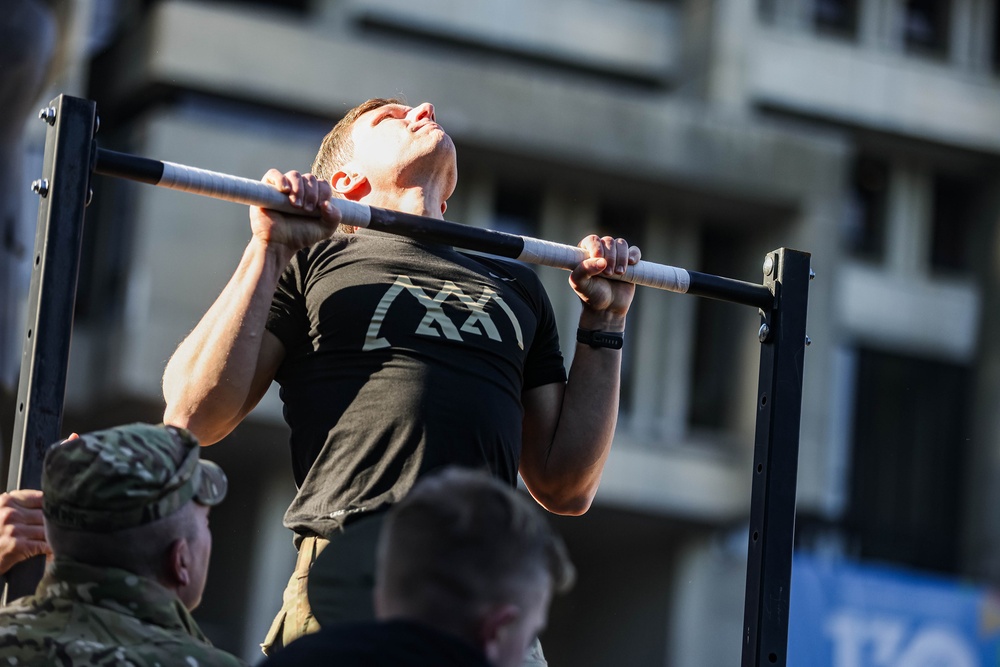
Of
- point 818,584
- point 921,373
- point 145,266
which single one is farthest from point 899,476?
point 145,266

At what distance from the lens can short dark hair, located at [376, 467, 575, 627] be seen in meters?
2.08

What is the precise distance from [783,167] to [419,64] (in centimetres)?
414

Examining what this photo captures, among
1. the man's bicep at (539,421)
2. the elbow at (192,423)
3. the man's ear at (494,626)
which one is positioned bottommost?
the man's ear at (494,626)

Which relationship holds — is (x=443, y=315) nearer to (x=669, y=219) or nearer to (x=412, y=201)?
(x=412, y=201)

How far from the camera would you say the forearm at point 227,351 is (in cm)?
310

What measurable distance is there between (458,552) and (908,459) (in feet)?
59.6

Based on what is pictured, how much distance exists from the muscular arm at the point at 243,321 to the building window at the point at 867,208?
57.3ft

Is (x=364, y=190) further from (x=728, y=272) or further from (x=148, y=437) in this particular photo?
(x=728, y=272)

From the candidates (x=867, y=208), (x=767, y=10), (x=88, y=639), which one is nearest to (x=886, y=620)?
(x=867, y=208)

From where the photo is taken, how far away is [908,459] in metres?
19.5

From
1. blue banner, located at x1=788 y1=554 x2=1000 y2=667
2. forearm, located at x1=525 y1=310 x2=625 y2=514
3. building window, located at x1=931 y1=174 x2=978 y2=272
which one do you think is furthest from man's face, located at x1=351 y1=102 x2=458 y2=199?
building window, located at x1=931 y1=174 x2=978 y2=272

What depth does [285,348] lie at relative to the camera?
128 inches

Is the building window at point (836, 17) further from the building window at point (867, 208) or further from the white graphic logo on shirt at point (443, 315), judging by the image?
the white graphic logo on shirt at point (443, 315)

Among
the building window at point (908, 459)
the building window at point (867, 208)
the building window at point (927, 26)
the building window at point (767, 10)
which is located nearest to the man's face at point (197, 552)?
the building window at point (908, 459)
